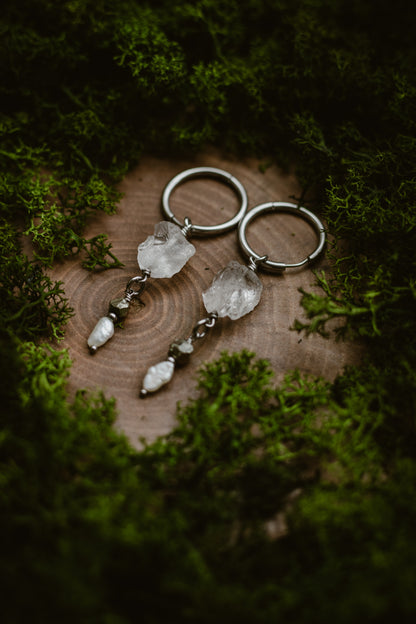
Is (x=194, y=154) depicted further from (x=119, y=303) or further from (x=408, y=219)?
(x=408, y=219)

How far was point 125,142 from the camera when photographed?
2885 mm

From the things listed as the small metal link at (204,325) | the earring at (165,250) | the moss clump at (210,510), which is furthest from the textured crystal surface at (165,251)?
the moss clump at (210,510)

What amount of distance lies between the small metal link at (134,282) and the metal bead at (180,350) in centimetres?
39

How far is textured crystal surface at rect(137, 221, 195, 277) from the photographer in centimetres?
254

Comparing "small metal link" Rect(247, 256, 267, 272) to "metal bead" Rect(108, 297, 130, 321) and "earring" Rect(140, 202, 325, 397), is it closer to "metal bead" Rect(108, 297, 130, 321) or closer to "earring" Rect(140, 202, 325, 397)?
"earring" Rect(140, 202, 325, 397)

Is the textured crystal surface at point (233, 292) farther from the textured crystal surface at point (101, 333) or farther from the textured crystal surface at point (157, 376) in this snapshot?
the textured crystal surface at point (101, 333)

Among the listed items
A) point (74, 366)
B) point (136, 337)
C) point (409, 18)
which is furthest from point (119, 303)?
point (409, 18)

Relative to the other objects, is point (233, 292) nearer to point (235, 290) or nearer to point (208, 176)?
point (235, 290)

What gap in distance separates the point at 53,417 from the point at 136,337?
0.70m

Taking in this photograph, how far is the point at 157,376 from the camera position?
225 centimetres

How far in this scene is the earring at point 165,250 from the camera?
2.40 m

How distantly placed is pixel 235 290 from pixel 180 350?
0.44 metres

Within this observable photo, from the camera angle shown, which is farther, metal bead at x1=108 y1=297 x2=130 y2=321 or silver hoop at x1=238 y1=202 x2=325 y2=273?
silver hoop at x1=238 y1=202 x2=325 y2=273

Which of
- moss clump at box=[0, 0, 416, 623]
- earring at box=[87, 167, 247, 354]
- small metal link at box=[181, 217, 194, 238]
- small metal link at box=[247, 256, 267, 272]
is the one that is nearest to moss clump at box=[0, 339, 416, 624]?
moss clump at box=[0, 0, 416, 623]
